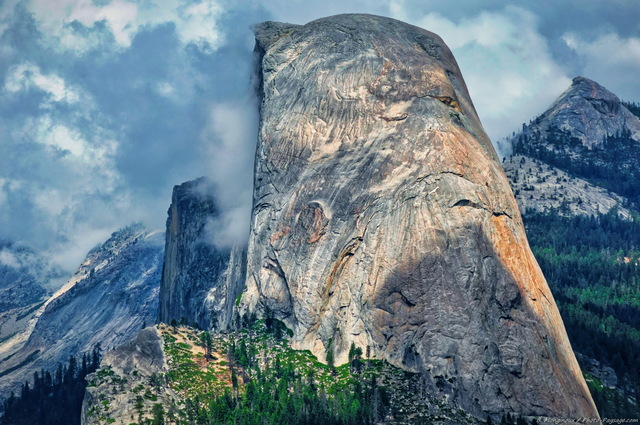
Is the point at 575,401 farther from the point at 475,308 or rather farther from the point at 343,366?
the point at 343,366

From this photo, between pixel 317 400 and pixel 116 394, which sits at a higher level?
pixel 116 394

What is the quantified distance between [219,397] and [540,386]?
6881 cm

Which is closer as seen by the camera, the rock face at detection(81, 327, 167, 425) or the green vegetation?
the green vegetation

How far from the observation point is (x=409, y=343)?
7785 inches

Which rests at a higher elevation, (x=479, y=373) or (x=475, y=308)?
(x=475, y=308)

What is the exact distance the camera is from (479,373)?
189000 mm

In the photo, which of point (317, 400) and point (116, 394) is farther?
point (116, 394)

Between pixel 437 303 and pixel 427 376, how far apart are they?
17487 mm

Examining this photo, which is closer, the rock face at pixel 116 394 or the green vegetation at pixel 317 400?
the green vegetation at pixel 317 400

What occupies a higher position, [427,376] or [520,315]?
[520,315]

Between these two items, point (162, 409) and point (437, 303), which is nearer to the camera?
point (162, 409)

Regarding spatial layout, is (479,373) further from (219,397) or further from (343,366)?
(219,397)

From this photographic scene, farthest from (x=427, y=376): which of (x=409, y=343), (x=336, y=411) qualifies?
(x=336, y=411)

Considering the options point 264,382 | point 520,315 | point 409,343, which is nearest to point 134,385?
point 264,382
